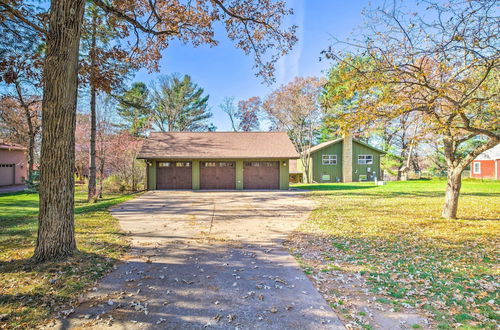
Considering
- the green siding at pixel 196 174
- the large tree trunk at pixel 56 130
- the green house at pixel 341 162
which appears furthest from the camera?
the green house at pixel 341 162

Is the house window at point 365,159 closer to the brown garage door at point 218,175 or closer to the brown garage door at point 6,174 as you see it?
the brown garage door at point 218,175

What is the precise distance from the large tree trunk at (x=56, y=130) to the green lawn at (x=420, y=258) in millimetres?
4157

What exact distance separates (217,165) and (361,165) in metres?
15.6

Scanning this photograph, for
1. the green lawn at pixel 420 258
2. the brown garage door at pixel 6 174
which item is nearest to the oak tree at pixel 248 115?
the brown garage door at pixel 6 174

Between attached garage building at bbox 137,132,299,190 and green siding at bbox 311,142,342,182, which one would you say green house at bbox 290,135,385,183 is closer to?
green siding at bbox 311,142,342,182

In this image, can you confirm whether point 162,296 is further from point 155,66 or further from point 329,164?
point 329,164

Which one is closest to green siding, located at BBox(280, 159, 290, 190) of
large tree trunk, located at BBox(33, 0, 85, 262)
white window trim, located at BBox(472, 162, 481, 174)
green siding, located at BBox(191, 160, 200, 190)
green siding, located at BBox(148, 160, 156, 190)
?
green siding, located at BBox(191, 160, 200, 190)

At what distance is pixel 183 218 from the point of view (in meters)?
8.39

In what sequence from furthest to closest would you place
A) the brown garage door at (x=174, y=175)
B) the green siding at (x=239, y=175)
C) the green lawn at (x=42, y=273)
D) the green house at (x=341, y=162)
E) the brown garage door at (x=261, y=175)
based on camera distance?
the green house at (x=341, y=162), the brown garage door at (x=261, y=175), the green siding at (x=239, y=175), the brown garage door at (x=174, y=175), the green lawn at (x=42, y=273)

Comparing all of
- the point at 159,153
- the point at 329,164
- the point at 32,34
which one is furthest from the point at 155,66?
the point at 329,164

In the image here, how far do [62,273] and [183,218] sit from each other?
4650mm

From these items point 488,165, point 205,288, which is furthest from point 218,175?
point 488,165

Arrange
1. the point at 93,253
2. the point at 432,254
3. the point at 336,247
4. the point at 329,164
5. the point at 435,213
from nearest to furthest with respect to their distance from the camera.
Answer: the point at 93,253, the point at 432,254, the point at 336,247, the point at 435,213, the point at 329,164

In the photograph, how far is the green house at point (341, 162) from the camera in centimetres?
2611
